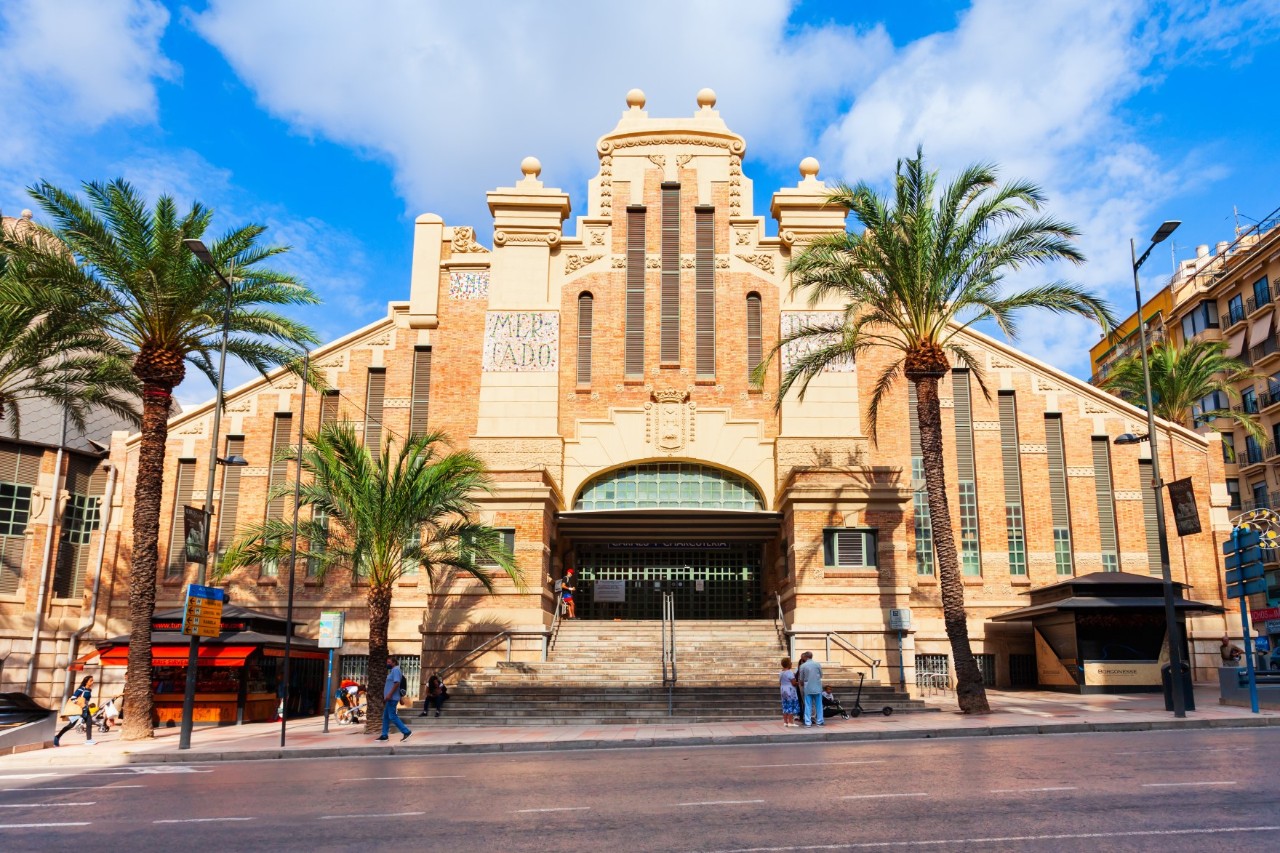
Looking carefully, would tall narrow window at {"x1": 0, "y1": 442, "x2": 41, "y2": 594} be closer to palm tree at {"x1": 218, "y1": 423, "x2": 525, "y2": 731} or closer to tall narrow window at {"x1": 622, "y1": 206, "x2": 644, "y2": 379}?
palm tree at {"x1": 218, "y1": 423, "x2": 525, "y2": 731}

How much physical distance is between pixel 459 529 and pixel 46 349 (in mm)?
11033

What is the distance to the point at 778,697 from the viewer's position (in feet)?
76.4

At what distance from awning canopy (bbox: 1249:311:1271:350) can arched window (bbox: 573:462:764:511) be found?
29.3 meters

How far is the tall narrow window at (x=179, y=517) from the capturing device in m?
32.8

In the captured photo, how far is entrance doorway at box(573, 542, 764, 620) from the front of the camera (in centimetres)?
3319

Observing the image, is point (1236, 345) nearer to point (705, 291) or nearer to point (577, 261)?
point (705, 291)

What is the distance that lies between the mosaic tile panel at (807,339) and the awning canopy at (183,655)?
18.0 meters

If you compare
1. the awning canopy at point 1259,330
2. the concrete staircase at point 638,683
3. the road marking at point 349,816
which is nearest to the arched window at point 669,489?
the concrete staircase at point 638,683

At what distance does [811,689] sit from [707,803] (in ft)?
34.0

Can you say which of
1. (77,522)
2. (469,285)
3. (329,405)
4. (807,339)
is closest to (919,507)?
(807,339)

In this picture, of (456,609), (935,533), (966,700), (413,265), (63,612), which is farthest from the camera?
(413,265)

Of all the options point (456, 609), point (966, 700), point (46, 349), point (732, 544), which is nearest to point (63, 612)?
point (46, 349)

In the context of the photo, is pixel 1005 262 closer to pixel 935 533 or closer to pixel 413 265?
pixel 935 533

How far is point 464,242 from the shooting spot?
3462cm
